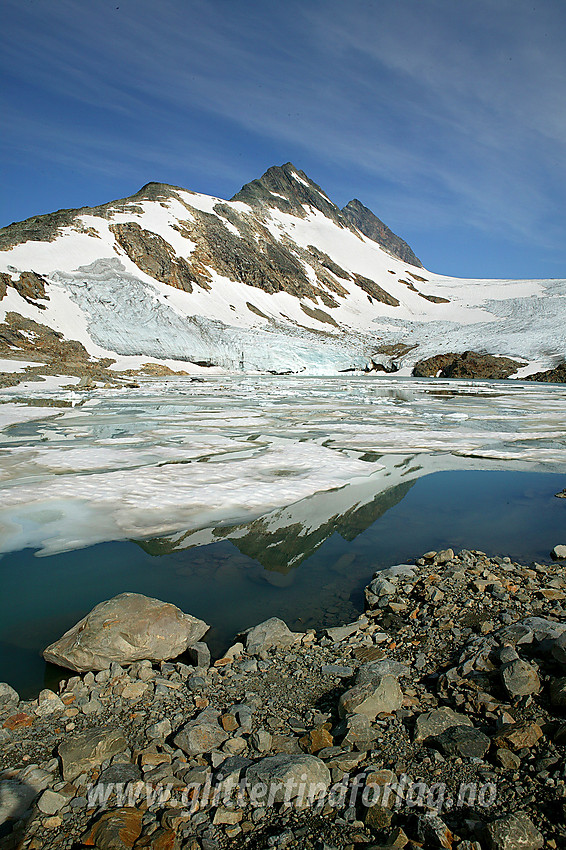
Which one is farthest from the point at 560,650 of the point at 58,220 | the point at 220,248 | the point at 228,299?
the point at 220,248

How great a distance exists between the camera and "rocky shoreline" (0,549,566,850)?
1743 millimetres

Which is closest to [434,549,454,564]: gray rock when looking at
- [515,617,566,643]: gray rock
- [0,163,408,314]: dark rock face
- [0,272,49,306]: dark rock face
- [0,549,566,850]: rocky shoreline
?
[0,549,566,850]: rocky shoreline

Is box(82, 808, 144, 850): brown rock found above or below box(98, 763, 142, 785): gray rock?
above

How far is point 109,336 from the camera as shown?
111 ft

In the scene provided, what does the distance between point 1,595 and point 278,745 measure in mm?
2693

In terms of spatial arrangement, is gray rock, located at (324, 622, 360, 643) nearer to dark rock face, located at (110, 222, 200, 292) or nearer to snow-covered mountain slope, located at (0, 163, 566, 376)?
snow-covered mountain slope, located at (0, 163, 566, 376)

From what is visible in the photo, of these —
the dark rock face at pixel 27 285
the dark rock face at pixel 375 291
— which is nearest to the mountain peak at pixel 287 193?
the dark rock face at pixel 375 291

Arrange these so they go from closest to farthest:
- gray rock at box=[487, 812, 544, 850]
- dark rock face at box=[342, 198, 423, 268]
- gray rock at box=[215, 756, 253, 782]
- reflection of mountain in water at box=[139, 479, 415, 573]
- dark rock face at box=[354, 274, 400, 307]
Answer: gray rock at box=[487, 812, 544, 850] → gray rock at box=[215, 756, 253, 782] → reflection of mountain in water at box=[139, 479, 415, 573] → dark rock face at box=[354, 274, 400, 307] → dark rock face at box=[342, 198, 423, 268]

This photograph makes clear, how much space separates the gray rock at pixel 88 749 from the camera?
206cm

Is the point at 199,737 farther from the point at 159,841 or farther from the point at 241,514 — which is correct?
the point at 241,514

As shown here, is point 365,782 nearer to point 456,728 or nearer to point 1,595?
point 456,728

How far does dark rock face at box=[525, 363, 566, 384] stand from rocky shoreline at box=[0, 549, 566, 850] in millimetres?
37838

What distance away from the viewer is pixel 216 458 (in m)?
8.47

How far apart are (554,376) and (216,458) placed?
1404 inches
